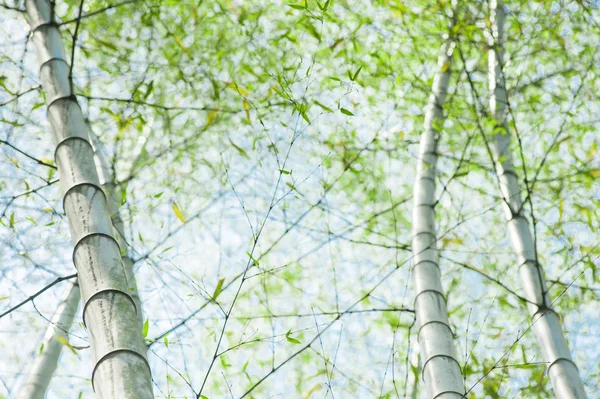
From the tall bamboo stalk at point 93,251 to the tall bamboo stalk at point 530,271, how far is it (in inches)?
65.2

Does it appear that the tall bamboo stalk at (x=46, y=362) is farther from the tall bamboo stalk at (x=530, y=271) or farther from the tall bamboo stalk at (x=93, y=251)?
the tall bamboo stalk at (x=530, y=271)

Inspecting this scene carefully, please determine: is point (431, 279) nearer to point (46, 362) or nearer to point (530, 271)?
point (530, 271)

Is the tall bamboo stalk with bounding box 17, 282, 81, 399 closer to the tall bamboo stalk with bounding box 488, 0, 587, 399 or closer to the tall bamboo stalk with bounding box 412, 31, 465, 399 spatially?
the tall bamboo stalk with bounding box 412, 31, 465, 399

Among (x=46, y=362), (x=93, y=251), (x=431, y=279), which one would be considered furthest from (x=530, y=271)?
(x=46, y=362)

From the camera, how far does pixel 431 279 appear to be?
9.26 feet

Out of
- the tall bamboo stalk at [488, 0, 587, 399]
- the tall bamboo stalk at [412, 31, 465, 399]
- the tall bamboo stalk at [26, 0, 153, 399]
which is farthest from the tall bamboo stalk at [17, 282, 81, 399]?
the tall bamboo stalk at [488, 0, 587, 399]

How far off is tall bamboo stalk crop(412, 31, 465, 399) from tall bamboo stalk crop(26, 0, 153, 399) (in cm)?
115

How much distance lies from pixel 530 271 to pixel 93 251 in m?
1.86

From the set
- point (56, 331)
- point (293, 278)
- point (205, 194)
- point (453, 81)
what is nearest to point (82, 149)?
point (56, 331)

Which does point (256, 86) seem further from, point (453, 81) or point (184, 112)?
point (453, 81)

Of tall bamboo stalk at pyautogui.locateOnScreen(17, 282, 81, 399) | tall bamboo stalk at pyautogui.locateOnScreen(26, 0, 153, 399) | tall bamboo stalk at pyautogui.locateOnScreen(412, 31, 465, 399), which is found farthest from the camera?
tall bamboo stalk at pyautogui.locateOnScreen(17, 282, 81, 399)

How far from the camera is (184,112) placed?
4.14 meters

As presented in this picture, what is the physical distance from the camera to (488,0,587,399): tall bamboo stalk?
259 cm

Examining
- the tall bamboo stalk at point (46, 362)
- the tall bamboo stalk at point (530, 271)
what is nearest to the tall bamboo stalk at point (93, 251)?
the tall bamboo stalk at point (46, 362)
